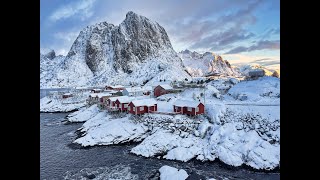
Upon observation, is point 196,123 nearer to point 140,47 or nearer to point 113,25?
point 140,47

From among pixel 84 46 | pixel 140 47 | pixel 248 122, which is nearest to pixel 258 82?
pixel 248 122

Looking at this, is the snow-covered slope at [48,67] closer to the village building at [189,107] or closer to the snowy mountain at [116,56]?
the snowy mountain at [116,56]

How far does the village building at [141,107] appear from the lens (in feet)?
85.5

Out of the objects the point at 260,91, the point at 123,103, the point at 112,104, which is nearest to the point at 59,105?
the point at 112,104

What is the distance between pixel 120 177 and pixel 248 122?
13.8 meters

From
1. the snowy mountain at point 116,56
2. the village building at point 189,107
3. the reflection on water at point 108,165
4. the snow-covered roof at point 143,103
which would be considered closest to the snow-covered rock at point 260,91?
the village building at point 189,107

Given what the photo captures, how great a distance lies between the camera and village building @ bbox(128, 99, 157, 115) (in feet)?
85.5

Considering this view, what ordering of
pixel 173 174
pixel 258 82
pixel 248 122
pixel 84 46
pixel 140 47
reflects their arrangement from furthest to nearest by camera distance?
pixel 84 46
pixel 140 47
pixel 258 82
pixel 248 122
pixel 173 174

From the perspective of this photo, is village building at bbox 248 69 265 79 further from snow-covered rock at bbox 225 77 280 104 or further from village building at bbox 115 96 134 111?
village building at bbox 115 96 134 111

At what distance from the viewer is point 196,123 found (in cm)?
2297

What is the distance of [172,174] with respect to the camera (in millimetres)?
14375

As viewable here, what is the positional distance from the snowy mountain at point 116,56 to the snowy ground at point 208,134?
204 ft
